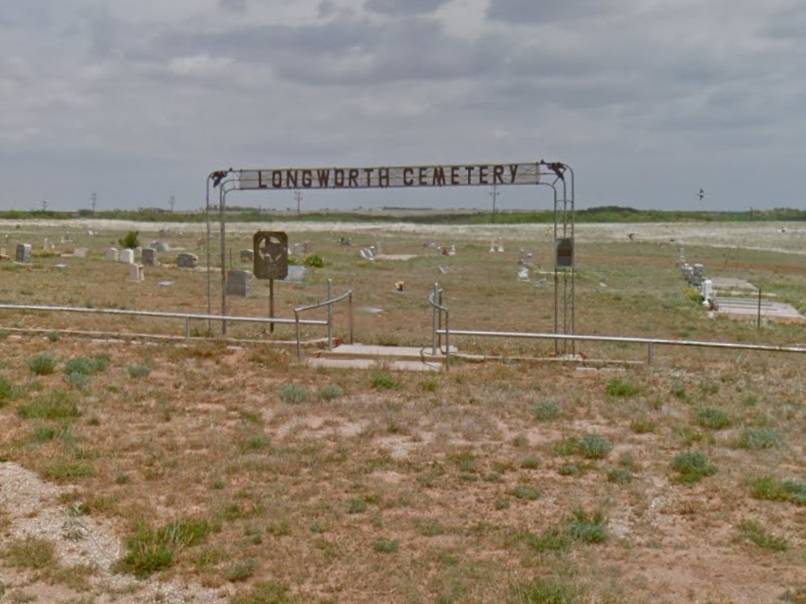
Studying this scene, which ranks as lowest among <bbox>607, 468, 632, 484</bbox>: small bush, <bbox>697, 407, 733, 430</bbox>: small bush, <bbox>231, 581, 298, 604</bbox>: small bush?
<bbox>231, 581, 298, 604</bbox>: small bush

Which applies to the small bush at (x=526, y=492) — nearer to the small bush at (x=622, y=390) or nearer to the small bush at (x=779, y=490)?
the small bush at (x=779, y=490)

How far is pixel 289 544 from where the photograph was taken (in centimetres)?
625

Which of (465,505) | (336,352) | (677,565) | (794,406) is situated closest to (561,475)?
(465,505)

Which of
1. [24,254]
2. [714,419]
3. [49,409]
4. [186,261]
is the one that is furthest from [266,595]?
[24,254]

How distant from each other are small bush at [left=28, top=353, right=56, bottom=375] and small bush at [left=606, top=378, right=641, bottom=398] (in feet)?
26.5

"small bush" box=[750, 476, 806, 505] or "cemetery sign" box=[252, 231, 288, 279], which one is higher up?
"cemetery sign" box=[252, 231, 288, 279]

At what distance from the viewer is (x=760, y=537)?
6398mm

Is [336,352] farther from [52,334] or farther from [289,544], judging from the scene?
[289,544]

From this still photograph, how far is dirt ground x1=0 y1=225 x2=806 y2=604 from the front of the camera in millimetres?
5730

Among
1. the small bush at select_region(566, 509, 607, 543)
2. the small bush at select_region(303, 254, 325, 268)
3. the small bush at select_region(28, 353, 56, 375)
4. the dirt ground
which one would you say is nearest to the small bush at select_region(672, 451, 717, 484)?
the dirt ground

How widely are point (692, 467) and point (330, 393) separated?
489 centimetres

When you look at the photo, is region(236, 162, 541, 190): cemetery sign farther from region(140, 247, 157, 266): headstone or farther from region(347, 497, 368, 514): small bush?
region(140, 247, 157, 266): headstone

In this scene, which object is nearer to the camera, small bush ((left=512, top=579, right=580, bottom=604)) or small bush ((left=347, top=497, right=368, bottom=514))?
small bush ((left=512, top=579, right=580, bottom=604))

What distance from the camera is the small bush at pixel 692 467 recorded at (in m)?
7.88
